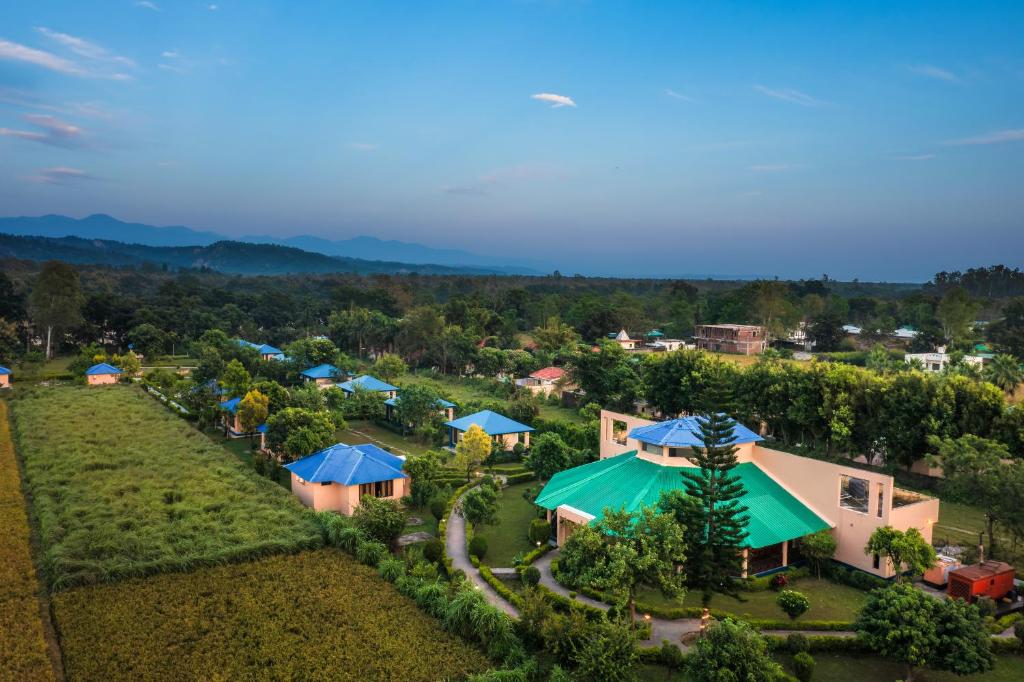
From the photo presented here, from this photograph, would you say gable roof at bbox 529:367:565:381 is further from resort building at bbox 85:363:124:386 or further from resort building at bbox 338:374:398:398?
resort building at bbox 85:363:124:386

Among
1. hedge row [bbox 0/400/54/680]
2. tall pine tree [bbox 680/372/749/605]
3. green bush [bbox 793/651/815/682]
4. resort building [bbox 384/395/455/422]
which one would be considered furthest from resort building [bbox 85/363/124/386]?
green bush [bbox 793/651/815/682]

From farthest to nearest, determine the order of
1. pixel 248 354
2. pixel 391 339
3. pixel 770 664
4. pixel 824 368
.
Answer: pixel 391 339 → pixel 248 354 → pixel 824 368 → pixel 770 664

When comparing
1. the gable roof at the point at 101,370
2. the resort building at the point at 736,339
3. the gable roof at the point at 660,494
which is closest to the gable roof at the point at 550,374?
the resort building at the point at 736,339

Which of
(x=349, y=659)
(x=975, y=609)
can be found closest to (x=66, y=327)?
(x=349, y=659)

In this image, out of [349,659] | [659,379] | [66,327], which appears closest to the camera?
[349,659]

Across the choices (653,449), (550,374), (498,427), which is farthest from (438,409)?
(550,374)

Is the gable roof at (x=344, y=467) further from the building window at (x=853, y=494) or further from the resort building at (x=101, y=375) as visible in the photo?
the resort building at (x=101, y=375)

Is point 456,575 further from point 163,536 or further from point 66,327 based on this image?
point 66,327
